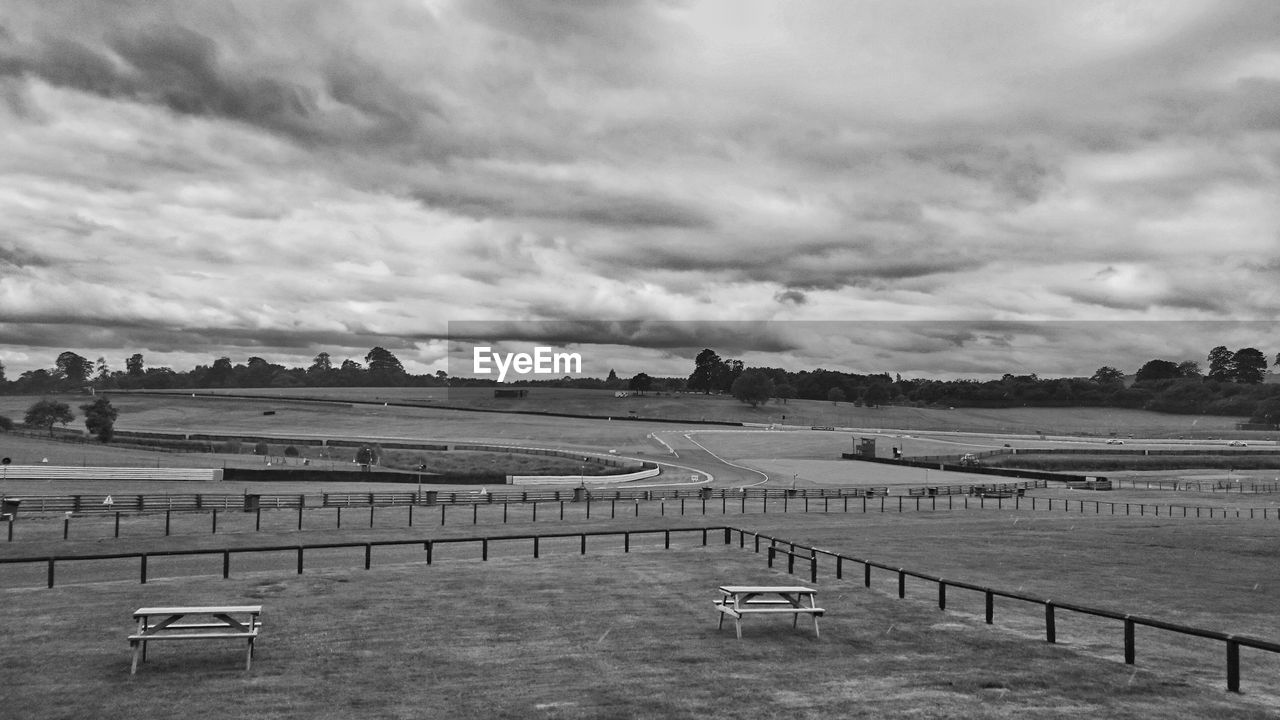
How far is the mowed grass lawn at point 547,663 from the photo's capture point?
11.5 m

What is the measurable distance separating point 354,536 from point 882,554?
1999cm

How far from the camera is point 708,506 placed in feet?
175

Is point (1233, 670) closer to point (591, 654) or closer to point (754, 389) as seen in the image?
point (591, 654)

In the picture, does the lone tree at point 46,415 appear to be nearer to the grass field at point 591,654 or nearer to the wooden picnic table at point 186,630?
the grass field at point 591,654

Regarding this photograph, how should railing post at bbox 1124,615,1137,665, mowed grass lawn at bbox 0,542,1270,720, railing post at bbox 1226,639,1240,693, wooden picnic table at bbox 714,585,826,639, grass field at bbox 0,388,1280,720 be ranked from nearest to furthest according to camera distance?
mowed grass lawn at bbox 0,542,1270,720
grass field at bbox 0,388,1280,720
railing post at bbox 1226,639,1240,693
railing post at bbox 1124,615,1137,665
wooden picnic table at bbox 714,585,826,639

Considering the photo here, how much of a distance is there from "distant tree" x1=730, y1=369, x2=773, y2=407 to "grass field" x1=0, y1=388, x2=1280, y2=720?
152 m

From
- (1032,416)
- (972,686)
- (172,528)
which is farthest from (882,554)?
(1032,416)

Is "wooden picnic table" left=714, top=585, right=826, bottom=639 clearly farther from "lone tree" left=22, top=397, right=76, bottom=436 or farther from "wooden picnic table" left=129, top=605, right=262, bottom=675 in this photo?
"lone tree" left=22, top=397, right=76, bottom=436

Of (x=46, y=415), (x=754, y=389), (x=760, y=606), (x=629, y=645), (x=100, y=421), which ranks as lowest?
(x=629, y=645)

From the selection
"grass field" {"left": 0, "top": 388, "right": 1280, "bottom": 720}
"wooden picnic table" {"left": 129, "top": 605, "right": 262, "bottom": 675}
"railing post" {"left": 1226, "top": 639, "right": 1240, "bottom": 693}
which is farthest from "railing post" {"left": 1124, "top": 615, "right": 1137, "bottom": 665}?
"wooden picnic table" {"left": 129, "top": 605, "right": 262, "bottom": 675}

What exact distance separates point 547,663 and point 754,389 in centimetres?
17228

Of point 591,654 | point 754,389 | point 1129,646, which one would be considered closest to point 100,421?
point 591,654

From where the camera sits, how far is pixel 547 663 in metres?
13.6

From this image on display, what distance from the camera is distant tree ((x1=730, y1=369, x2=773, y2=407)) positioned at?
184 meters
